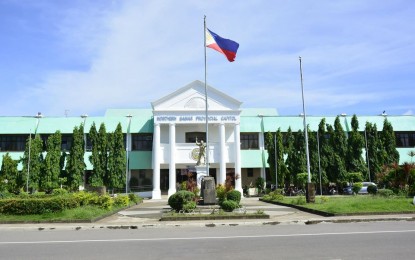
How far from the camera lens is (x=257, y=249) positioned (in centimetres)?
872

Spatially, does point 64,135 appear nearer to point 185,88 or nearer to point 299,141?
point 185,88

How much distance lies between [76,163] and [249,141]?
18.3 m

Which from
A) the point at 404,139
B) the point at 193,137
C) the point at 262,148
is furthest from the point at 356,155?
the point at 193,137

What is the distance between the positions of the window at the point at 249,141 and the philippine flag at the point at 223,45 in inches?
778

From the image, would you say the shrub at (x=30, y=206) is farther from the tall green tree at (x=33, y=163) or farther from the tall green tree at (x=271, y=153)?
the tall green tree at (x=271, y=153)

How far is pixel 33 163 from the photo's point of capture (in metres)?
36.1

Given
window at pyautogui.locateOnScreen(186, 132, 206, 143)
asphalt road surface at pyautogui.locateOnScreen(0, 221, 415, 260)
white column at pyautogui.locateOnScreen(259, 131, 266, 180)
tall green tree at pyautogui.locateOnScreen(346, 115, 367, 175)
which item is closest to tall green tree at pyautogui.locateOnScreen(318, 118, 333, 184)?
tall green tree at pyautogui.locateOnScreen(346, 115, 367, 175)

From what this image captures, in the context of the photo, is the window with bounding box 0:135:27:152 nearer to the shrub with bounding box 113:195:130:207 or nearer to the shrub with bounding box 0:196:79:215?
the shrub with bounding box 113:195:130:207

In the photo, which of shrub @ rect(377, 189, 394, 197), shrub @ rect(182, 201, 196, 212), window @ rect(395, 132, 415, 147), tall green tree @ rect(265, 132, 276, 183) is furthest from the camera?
window @ rect(395, 132, 415, 147)

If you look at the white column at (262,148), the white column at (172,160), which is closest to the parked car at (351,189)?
the white column at (262,148)

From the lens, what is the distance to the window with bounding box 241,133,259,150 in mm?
41469

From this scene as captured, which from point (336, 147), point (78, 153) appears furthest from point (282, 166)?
point (78, 153)

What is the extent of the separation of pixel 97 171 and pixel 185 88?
12.0 m

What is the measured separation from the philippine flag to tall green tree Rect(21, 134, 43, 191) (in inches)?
895
